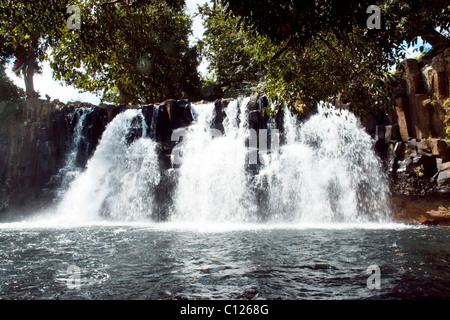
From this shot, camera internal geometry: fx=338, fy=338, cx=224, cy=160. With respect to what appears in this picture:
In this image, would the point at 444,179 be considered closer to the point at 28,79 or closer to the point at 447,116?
the point at 447,116

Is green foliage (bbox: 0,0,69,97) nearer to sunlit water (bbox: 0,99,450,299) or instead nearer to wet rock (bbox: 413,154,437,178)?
sunlit water (bbox: 0,99,450,299)

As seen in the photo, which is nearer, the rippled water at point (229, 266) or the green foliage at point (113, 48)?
the rippled water at point (229, 266)

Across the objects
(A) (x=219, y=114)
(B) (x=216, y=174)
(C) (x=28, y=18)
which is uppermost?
(A) (x=219, y=114)

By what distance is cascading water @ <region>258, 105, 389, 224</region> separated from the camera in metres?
17.5

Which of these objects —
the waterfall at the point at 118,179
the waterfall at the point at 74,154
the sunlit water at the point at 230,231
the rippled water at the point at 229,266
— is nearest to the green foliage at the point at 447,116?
the sunlit water at the point at 230,231

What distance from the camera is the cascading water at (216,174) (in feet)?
60.6

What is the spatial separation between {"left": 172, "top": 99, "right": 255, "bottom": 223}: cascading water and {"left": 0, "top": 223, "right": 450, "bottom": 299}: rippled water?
6.56m

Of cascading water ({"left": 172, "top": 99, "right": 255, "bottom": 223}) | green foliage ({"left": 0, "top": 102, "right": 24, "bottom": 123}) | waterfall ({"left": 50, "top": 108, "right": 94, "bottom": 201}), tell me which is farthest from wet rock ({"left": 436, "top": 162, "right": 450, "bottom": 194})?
green foliage ({"left": 0, "top": 102, "right": 24, "bottom": 123})

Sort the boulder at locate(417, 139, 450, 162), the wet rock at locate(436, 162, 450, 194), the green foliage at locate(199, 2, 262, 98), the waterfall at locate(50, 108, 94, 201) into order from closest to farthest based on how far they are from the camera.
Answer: the wet rock at locate(436, 162, 450, 194) < the boulder at locate(417, 139, 450, 162) < the waterfall at locate(50, 108, 94, 201) < the green foliage at locate(199, 2, 262, 98)

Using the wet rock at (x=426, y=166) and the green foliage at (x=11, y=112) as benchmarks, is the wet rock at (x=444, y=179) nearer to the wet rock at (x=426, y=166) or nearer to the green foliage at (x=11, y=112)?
the wet rock at (x=426, y=166)

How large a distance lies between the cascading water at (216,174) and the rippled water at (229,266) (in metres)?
6.56

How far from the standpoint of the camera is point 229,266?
7.32 m

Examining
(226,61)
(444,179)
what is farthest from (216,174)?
(226,61)

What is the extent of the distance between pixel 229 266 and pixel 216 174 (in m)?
12.2
